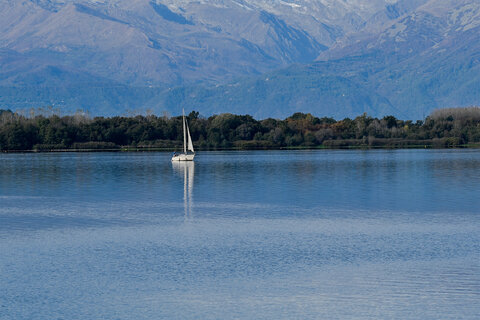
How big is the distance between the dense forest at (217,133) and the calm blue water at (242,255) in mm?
122042

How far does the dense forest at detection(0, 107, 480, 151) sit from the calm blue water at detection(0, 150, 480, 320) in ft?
400

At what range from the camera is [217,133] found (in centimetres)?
18100

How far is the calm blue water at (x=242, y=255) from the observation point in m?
20.0

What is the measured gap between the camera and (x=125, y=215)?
126 feet

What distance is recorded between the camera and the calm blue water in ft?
65.5

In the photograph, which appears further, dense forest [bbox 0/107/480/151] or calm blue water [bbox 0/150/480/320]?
dense forest [bbox 0/107/480/151]

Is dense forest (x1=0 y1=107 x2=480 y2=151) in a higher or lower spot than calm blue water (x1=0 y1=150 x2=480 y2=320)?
higher

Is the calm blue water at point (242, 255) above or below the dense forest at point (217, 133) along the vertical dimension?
below

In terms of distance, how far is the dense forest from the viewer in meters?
169

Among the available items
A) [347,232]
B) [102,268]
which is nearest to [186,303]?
[102,268]

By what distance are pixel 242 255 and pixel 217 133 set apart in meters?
155

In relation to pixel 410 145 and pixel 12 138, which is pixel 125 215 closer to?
pixel 12 138

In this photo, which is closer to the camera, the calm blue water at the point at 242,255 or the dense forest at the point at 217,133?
the calm blue water at the point at 242,255

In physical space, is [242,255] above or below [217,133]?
below
